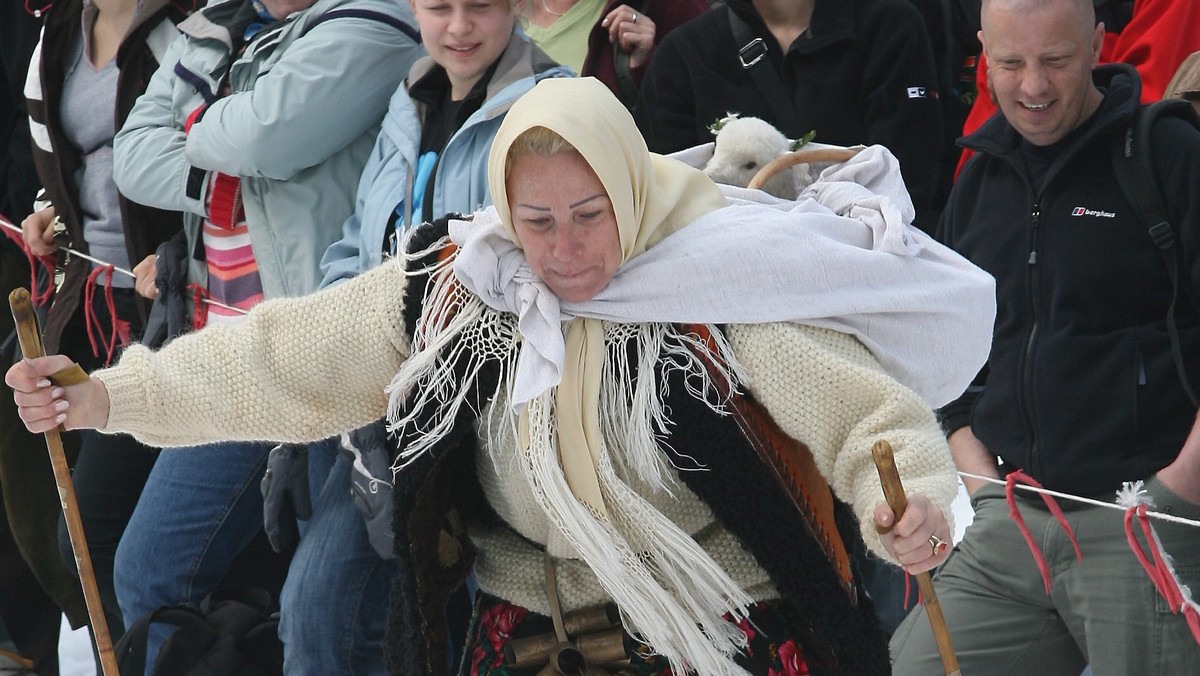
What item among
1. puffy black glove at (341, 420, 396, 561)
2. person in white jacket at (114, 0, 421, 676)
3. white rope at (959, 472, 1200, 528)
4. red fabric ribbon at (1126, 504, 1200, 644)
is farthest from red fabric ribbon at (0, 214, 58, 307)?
red fabric ribbon at (1126, 504, 1200, 644)

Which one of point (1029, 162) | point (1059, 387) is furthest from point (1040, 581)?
point (1029, 162)

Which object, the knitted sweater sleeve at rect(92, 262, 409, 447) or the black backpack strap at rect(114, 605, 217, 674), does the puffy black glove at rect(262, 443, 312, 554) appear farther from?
the knitted sweater sleeve at rect(92, 262, 409, 447)

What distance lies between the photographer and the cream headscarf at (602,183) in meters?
2.50

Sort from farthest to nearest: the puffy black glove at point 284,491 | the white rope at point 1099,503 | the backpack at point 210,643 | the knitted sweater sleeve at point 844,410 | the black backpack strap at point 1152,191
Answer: the backpack at point 210,643
the puffy black glove at point 284,491
the black backpack strap at point 1152,191
the white rope at point 1099,503
the knitted sweater sleeve at point 844,410

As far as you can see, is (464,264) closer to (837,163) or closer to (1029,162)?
(837,163)

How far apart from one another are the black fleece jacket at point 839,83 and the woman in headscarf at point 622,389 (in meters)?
1.10

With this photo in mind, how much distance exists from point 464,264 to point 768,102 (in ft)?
5.00

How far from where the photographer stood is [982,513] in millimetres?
3584

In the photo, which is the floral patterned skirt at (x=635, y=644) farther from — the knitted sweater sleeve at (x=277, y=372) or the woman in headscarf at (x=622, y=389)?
the knitted sweater sleeve at (x=277, y=372)

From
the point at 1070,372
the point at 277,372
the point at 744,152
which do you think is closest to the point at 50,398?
the point at 277,372

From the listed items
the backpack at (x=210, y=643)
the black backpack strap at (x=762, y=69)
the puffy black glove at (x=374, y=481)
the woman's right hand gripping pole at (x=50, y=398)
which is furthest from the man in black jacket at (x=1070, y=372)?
the woman's right hand gripping pole at (x=50, y=398)

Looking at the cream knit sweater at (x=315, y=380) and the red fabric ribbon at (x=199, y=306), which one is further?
the red fabric ribbon at (x=199, y=306)

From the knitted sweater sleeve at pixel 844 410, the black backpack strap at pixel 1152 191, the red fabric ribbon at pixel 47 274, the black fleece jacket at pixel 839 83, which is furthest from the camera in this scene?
the red fabric ribbon at pixel 47 274

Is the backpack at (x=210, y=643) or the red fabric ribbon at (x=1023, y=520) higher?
the red fabric ribbon at (x=1023, y=520)
